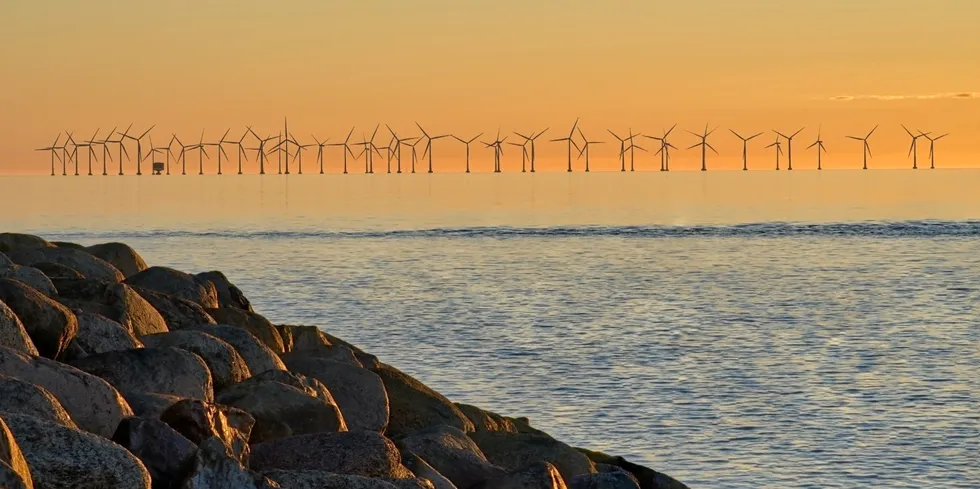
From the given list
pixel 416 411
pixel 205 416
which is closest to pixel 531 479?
pixel 205 416

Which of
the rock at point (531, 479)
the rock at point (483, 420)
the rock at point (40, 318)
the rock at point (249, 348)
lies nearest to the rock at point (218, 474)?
the rock at point (531, 479)

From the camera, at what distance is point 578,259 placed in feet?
247

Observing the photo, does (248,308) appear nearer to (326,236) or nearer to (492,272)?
(492,272)

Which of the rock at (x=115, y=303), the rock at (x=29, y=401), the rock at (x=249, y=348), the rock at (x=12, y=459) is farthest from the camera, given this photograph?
the rock at (x=115, y=303)

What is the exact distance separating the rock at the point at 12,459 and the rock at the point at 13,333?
14.2 ft

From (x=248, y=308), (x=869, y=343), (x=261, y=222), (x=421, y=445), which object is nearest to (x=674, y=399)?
(x=248, y=308)

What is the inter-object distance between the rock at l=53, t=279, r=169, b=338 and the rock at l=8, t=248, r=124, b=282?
4240mm

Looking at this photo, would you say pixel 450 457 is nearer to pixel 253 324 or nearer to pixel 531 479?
pixel 531 479

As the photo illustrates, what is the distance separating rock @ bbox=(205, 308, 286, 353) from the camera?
67.7 ft

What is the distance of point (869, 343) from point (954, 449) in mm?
14794

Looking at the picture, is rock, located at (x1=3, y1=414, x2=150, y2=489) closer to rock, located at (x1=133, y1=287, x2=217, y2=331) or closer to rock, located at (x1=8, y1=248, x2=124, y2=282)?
rock, located at (x1=133, y1=287, x2=217, y2=331)

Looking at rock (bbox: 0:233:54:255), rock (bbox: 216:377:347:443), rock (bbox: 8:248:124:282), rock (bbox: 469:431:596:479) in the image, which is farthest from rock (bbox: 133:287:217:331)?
rock (bbox: 0:233:54:255)

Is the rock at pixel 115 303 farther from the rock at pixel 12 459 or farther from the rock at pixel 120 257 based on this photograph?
the rock at pixel 12 459

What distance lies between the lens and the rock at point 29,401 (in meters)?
11.2
